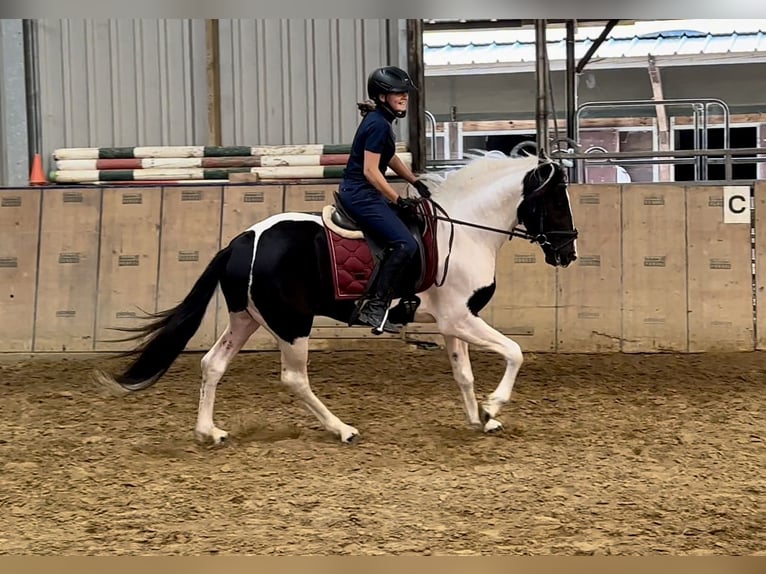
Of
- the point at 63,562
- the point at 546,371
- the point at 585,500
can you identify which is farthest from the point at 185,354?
the point at 63,562

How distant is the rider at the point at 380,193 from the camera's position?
437 cm

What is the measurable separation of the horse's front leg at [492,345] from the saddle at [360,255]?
0.93 feet

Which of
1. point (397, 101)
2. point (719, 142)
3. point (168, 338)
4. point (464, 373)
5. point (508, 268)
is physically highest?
point (719, 142)

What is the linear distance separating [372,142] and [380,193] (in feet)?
0.95

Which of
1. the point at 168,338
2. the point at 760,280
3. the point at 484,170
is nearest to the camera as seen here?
the point at 168,338

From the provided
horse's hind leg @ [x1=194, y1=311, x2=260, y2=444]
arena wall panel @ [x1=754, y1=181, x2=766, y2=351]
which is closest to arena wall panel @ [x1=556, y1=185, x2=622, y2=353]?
arena wall panel @ [x1=754, y1=181, x2=766, y2=351]

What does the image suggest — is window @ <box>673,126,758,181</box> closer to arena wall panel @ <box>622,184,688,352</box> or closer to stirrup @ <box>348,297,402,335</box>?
arena wall panel @ <box>622,184,688,352</box>

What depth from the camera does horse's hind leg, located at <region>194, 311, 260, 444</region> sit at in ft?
15.1

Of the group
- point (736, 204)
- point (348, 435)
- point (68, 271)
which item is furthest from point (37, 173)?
point (736, 204)

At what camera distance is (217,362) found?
4.61 metres

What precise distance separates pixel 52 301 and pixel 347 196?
13.5ft

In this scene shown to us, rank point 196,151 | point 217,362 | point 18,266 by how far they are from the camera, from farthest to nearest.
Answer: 1. point 196,151
2. point 18,266
3. point 217,362

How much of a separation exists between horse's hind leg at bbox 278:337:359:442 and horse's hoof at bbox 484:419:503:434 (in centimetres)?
72

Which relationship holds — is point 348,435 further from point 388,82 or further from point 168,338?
point 388,82
